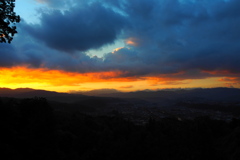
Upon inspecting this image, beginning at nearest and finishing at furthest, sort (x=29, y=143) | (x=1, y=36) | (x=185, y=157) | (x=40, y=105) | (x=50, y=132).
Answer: (x=1, y=36), (x=29, y=143), (x=50, y=132), (x=40, y=105), (x=185, y=157)

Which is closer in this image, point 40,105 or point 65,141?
point 40,105

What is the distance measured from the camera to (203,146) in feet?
99.0

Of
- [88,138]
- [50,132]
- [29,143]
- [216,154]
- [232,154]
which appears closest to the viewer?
[29,143]

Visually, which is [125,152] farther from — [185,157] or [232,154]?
[232,154]

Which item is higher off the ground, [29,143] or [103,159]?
[29,143]

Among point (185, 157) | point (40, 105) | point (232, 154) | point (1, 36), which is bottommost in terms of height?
point (185, 157)

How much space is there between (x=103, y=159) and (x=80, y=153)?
18.1 ft

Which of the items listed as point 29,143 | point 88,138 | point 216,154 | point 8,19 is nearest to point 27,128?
point 29,143

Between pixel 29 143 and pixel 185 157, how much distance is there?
23150mm

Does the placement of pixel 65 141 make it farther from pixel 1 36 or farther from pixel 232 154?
pixel 232 154

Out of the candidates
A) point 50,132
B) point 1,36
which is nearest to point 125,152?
point 50,132

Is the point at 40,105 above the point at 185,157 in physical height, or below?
above

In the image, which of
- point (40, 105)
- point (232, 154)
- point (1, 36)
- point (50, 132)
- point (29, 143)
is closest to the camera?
point (1, 36)

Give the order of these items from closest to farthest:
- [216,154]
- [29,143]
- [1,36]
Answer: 1. [1,36]
2. [29,143]
3. [216,154]
